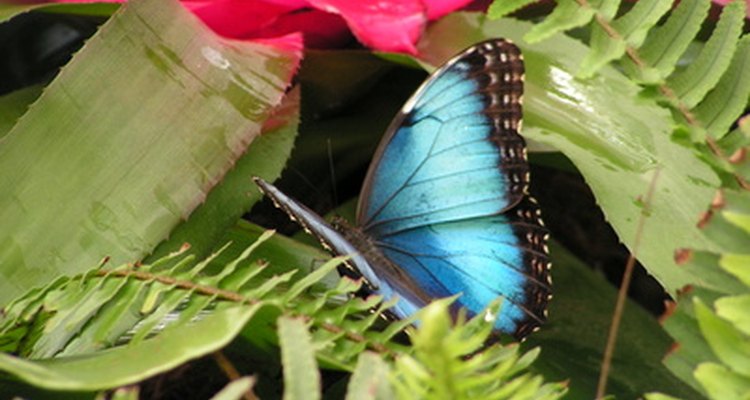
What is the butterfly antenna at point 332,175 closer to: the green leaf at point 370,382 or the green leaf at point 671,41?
the green leaf at point 671,41

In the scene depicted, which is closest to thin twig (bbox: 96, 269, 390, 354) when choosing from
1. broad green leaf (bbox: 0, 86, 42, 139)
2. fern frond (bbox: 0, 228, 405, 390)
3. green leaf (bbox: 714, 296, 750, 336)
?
fern frond (bbox: 0, 228, 405, 390)

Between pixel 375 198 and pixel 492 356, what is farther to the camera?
pixel 375 198

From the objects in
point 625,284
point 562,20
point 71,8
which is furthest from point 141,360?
point 71,8

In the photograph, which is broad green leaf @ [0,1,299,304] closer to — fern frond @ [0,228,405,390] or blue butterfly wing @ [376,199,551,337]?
fern frond @ [0,228,405,390]

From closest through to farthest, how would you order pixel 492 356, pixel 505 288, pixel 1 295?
pixel 492 356, pixel 1 295, pixel 505 288

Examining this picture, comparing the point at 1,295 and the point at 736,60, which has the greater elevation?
the point at 736,60

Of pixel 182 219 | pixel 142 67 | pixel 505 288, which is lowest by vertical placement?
pixel 505 288

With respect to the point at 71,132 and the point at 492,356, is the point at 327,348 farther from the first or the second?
the point at 71,132

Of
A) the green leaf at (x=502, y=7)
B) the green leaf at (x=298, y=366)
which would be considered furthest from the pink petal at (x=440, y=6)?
the green leaf at (x=298, y=366)

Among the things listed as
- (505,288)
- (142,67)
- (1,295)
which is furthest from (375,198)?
(1,295)
